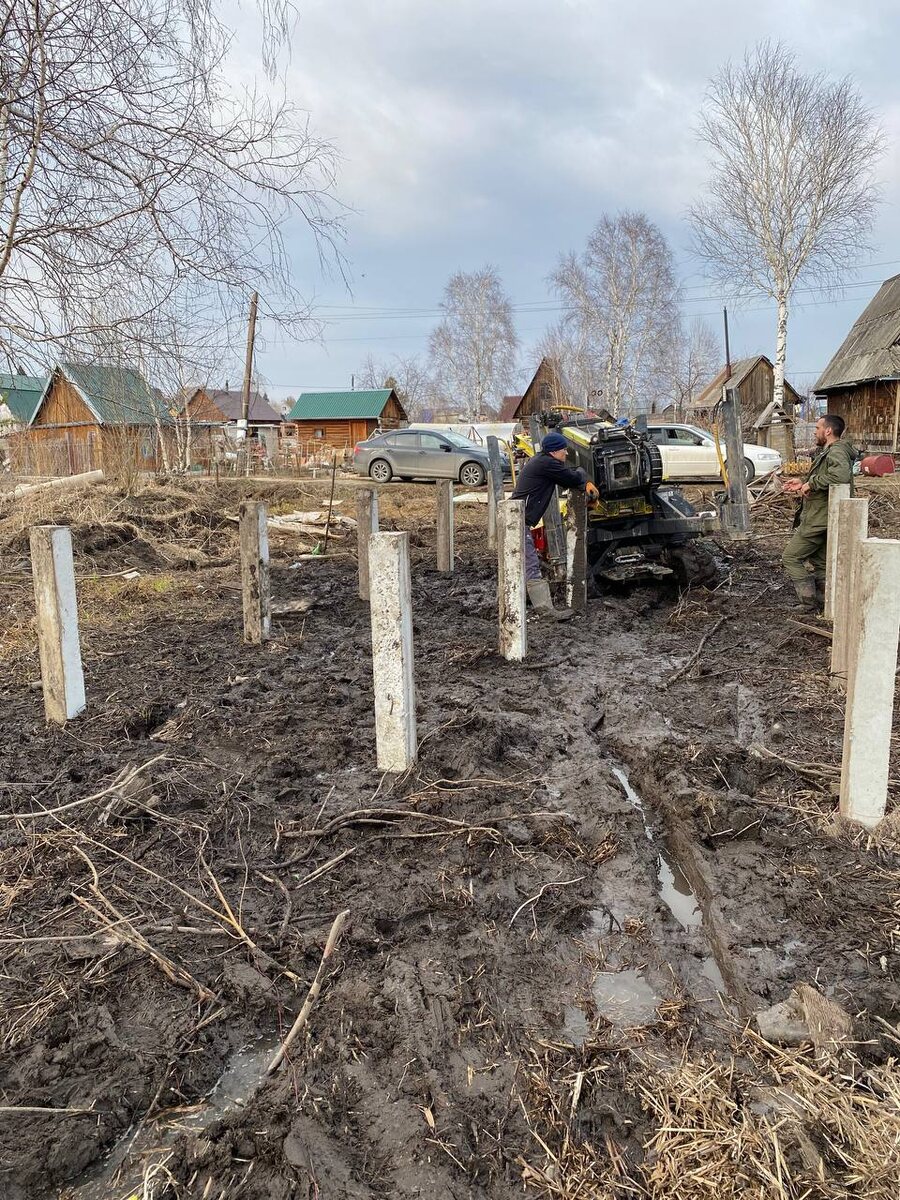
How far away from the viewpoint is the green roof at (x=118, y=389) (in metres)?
5.14

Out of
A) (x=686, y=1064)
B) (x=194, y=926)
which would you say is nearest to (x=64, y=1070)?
(x=194, y=926)

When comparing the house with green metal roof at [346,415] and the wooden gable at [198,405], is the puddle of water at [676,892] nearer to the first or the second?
the wooden gable at [198,405]

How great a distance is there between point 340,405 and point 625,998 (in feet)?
167

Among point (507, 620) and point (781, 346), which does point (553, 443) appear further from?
point (781, 346)

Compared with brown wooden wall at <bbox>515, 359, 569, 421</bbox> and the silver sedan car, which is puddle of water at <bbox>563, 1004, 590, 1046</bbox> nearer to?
the silver sedan car

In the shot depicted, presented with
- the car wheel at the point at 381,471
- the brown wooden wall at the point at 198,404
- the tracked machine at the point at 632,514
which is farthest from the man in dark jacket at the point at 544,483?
the car wheel at the point at 381,471

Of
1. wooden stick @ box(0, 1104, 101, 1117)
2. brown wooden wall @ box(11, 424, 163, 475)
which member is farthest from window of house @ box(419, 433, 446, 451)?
wooden stick @ box(0, 1104, 101, 1117)

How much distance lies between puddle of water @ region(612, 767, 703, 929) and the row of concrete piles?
2.56 feet

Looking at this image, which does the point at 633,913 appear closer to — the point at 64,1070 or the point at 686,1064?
the point at 686,1064

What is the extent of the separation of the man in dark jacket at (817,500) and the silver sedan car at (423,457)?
14.0 metres

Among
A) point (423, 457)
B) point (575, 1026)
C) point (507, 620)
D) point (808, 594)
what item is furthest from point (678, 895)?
point (423, 457)

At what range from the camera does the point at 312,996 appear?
2.64 meters

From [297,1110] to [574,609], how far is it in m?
6.62

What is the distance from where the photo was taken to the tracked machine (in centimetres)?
857
